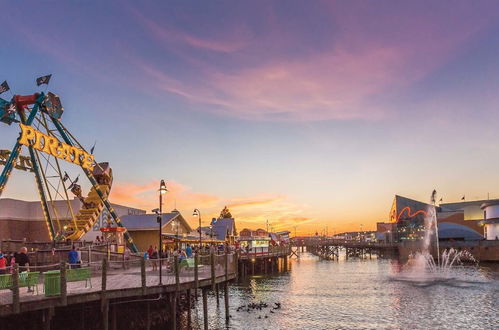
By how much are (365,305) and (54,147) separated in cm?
2731

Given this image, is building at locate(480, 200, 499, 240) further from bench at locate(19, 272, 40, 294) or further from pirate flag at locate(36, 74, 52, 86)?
bench at locate(19, 272, 40, 294)

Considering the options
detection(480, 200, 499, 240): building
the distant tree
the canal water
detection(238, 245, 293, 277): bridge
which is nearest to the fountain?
detection(480, 200, 499, 240): building

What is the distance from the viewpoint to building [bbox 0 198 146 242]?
54.2 metres

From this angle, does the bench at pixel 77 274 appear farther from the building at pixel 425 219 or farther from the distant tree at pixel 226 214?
the distant tree at pixel 226 214

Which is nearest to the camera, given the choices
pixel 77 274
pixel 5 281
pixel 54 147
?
pixel 5 281

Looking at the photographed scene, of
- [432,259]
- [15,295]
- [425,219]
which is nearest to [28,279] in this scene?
[15,295]

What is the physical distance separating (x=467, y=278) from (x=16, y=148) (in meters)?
52.5

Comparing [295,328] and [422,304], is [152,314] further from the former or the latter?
[422,304]

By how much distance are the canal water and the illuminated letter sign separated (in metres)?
14.6

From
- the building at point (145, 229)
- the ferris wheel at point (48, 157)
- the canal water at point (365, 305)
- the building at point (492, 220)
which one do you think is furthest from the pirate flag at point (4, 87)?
the building at point (492, 220)

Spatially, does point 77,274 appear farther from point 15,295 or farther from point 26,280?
point 15,295

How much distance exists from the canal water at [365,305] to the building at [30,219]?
17.3 m

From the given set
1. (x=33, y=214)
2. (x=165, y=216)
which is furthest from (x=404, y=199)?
(x=33, y=214)

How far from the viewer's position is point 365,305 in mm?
40094
